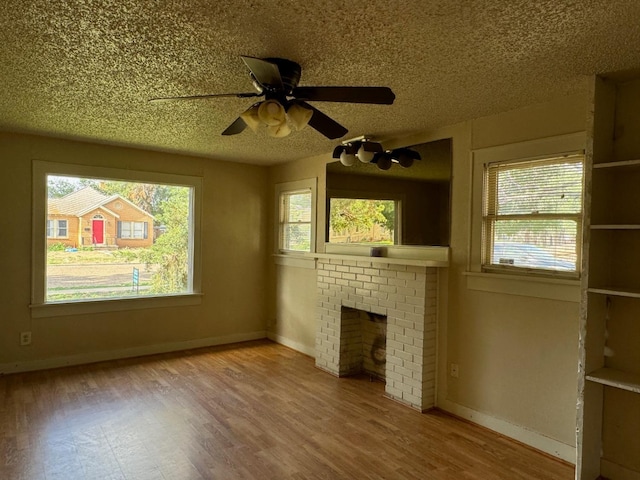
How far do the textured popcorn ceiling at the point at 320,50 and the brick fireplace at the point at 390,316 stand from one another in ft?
4.53

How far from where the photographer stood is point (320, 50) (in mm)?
2104

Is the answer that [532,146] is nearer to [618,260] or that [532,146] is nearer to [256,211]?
[618,260]

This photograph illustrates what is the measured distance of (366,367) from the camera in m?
4.36

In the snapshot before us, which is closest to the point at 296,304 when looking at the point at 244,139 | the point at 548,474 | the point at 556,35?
the point at 244,139

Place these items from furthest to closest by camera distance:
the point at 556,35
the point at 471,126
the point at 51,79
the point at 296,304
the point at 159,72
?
the point at 296,304 < the point at 471,126 < the point at 51,79 < the point at 159,72 < the point at 556,35

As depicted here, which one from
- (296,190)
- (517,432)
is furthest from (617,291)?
(296,190)

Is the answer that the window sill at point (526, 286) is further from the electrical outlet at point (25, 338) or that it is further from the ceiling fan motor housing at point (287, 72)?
the electrical outlet at point (25, 338)

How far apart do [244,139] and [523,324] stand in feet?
9.75

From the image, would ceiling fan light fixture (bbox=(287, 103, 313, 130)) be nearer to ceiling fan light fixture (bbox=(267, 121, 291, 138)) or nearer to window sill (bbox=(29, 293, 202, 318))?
ceiling fan light fixture (bbox=(267, 121, 291, 138))

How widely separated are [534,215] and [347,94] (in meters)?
1.67

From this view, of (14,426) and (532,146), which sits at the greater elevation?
(532,146)

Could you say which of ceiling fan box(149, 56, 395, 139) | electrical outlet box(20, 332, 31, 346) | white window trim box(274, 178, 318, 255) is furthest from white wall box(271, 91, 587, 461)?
electrical outlet box(20, 332, 31, 346)

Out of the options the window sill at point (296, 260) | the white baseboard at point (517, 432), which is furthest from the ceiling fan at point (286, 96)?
the window sill at point (296, 260)

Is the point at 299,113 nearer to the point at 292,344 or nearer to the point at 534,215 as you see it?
the point at 534,215
